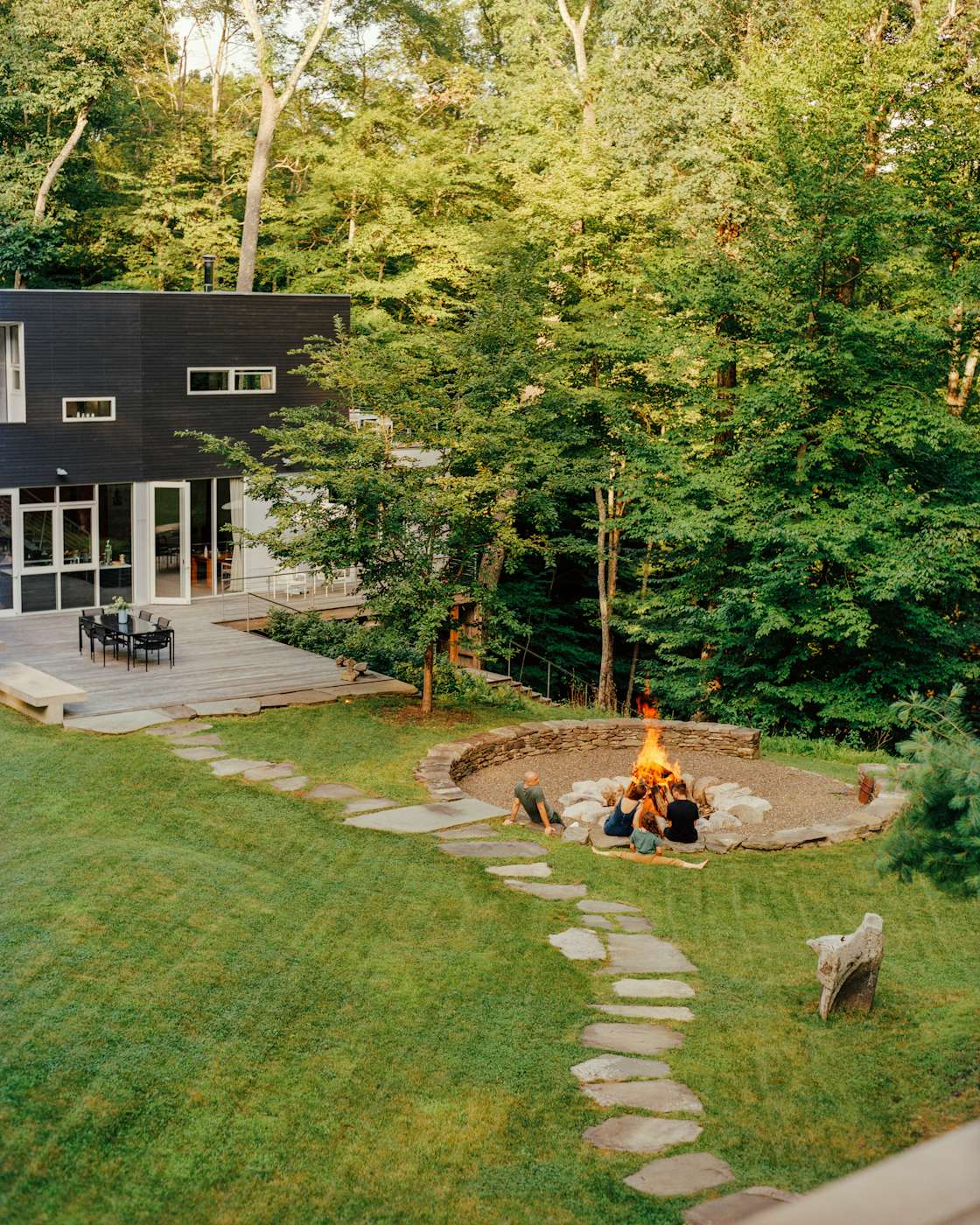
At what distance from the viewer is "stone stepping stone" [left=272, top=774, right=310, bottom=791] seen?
15203mm

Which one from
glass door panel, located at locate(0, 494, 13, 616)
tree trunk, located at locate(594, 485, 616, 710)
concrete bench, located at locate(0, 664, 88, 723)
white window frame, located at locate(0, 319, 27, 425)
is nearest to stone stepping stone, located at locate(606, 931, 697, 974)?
concrete bench, located at locate(0, 664, 88, 723)

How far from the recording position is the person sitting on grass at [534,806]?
1445 cm

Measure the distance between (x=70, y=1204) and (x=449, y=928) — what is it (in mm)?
4900

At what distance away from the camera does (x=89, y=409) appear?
26734mm

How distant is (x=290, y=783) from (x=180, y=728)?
3.04m

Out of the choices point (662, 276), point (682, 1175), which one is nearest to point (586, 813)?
point (682, 1175)

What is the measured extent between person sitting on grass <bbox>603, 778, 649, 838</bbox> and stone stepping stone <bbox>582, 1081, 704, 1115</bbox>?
6154 millimetres

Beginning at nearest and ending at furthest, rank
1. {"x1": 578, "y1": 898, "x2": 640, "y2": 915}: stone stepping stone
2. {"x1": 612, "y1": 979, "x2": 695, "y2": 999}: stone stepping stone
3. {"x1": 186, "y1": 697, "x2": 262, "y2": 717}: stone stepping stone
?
{"x1": 612, "y1": 979, "x2": 695, "y2": 999}: stone stepping stone → {"x1": 578, "y1": 898, "x2": 640, "y2": 915}: stone stepping stone → {"x1": 186, "y1": 697, "x2": 262, "y2": 717}: stone stepping stone

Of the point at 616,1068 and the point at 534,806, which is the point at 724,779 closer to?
the point at 534,806

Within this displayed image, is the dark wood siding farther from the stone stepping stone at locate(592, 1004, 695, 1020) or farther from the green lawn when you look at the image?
the stone stepping stone at locate(592, 1004, 695, 1020)

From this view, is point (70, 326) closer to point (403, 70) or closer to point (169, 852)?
point (169, 852)

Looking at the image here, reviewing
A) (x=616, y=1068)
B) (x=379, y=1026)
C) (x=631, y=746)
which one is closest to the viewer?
(x=616, y=1068)

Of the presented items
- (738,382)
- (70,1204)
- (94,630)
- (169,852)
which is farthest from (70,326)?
(70,1204)

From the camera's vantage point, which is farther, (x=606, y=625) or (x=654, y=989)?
(x=606, y=625)
